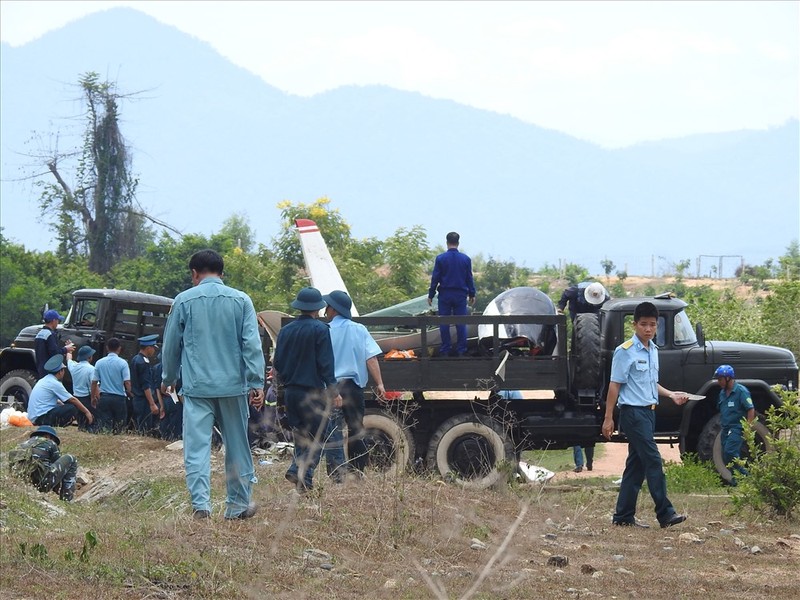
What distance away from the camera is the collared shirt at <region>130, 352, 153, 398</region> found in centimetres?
1639

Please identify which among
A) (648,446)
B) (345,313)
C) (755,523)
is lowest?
(755,523)

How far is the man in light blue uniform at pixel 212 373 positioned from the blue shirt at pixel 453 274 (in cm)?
592

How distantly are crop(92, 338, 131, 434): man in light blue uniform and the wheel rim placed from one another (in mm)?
5084

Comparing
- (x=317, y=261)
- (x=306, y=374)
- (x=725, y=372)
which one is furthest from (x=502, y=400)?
(x=317, y=261)

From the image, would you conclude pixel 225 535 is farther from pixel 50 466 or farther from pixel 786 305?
pixel 786 305

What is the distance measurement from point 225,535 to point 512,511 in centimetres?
309

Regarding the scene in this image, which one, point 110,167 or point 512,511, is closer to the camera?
point 512,511

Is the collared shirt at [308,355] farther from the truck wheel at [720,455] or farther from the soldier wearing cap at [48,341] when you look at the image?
the soldier wearing cap at [48,341]

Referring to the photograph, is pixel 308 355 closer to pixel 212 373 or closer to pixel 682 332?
pixel 212 373

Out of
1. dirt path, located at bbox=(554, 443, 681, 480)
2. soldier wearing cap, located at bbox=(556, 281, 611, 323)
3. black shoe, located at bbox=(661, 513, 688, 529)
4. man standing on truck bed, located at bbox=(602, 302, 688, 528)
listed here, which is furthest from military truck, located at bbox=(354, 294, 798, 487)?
black shoe, located at bbox=(661, 513, 688, 529)

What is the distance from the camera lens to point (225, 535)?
24.3 feet

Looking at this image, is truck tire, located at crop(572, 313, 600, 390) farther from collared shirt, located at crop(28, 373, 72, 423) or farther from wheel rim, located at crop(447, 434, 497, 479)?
collared shirt, located at crop(28, 373, 72, 423)

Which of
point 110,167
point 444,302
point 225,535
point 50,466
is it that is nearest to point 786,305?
point 444,302

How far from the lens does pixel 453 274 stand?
14.0 metres
